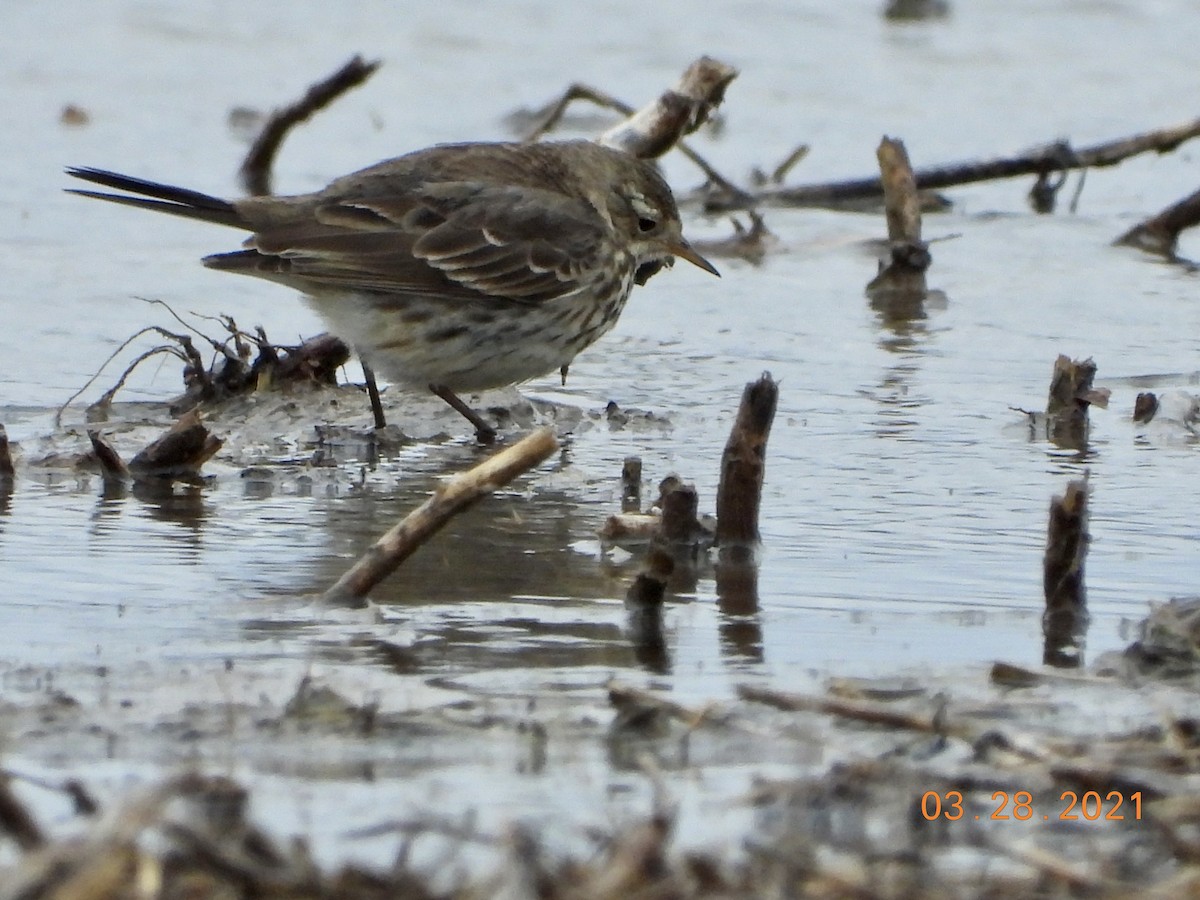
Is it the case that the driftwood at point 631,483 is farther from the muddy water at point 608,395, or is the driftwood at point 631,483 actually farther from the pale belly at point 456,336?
the pale belly at point 456,336

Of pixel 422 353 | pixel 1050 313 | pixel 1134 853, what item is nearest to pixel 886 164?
pixel 1050 313

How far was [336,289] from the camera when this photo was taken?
752 cm

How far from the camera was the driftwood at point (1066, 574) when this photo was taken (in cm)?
491

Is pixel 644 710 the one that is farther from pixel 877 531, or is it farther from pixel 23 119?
pixel 23 119

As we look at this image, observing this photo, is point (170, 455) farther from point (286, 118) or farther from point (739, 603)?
point (286, 118)

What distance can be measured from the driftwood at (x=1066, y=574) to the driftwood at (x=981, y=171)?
224 inches

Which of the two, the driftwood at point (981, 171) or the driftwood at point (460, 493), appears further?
the driftwood at point (981, 171)

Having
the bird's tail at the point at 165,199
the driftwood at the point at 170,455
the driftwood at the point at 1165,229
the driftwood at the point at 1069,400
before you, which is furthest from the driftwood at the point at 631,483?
the driftwood at the point at 1165,229

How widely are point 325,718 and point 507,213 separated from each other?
4136mm

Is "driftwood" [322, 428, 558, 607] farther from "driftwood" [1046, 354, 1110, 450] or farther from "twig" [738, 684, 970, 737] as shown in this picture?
"driftwood" [1046, 354, 1110, 450]

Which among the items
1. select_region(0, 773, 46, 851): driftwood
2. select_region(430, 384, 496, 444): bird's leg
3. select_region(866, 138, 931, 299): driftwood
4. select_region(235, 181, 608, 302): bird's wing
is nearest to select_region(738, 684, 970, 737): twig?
select_region(0, 773, 46, 851): driftwood

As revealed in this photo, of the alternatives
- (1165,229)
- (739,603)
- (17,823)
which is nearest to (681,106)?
(1165,229)

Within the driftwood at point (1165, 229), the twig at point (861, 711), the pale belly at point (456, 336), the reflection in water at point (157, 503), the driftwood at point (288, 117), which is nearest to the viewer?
the twig at point (861, 711)

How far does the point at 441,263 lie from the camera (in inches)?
300
